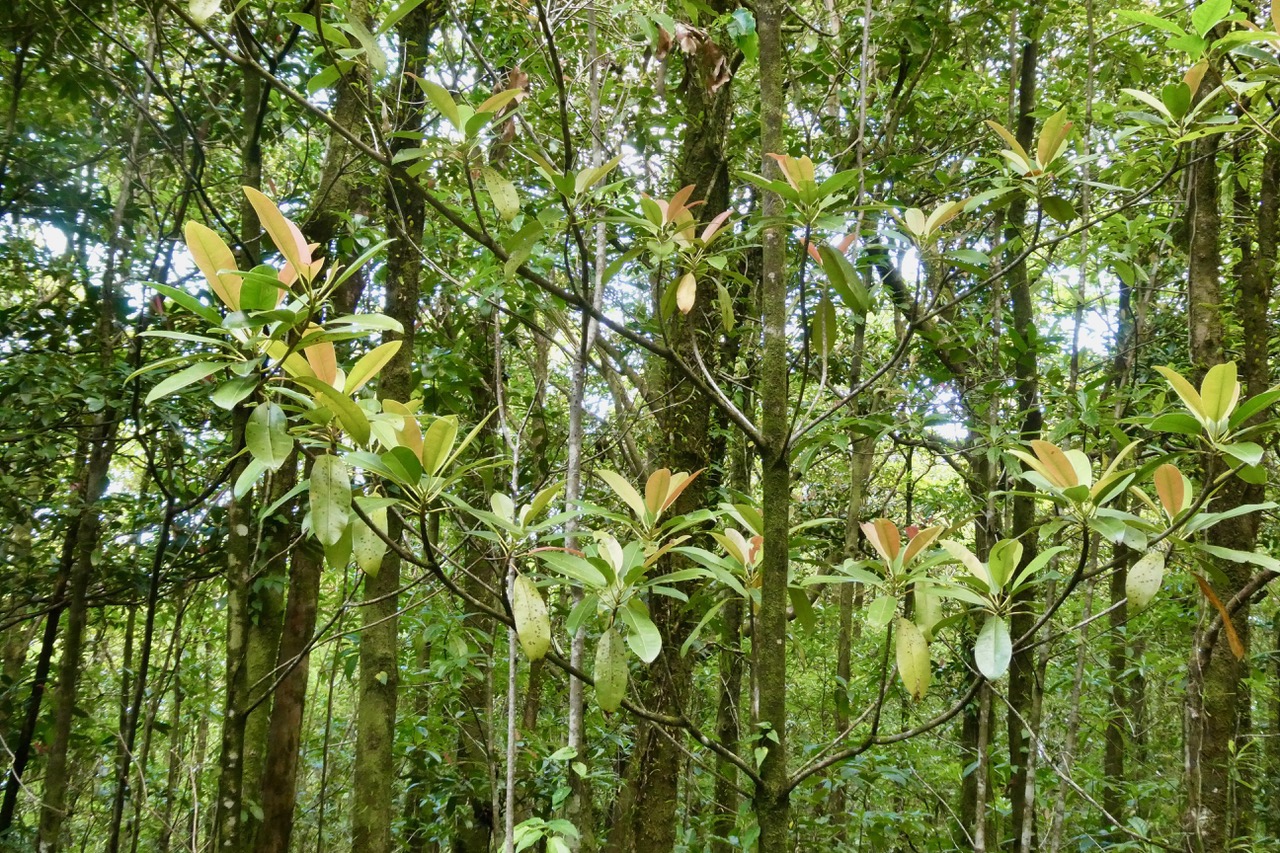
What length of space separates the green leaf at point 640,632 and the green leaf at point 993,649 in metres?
0.40

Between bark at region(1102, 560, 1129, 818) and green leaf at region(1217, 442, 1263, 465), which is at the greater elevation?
green leaf at region(1217, 442, 1263, 465)

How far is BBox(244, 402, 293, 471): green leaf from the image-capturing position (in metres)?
0.80

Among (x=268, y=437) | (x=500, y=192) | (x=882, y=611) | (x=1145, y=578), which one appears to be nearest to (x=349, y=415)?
(x=268, y=437)

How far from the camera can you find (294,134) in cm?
472

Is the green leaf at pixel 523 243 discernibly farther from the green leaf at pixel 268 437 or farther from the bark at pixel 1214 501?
the bark at pixel 1214 501

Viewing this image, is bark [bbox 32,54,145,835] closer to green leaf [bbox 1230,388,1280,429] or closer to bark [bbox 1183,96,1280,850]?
green leaf [bbox 1230,388,1280,429]

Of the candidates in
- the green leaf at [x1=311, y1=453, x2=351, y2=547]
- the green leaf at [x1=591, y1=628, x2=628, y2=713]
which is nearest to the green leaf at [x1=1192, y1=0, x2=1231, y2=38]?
the green leaf at [x1=591, y1=628, x2=628, y2=713]

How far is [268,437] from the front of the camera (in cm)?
82

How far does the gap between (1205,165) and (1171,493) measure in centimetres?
210

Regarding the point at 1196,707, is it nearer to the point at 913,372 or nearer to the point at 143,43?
the point at 913,372

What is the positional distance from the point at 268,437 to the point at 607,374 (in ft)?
7.46

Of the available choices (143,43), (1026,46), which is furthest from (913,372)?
(143,43)

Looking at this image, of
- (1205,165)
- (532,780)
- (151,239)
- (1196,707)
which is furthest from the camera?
(151,239)

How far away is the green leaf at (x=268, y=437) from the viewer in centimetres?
80
